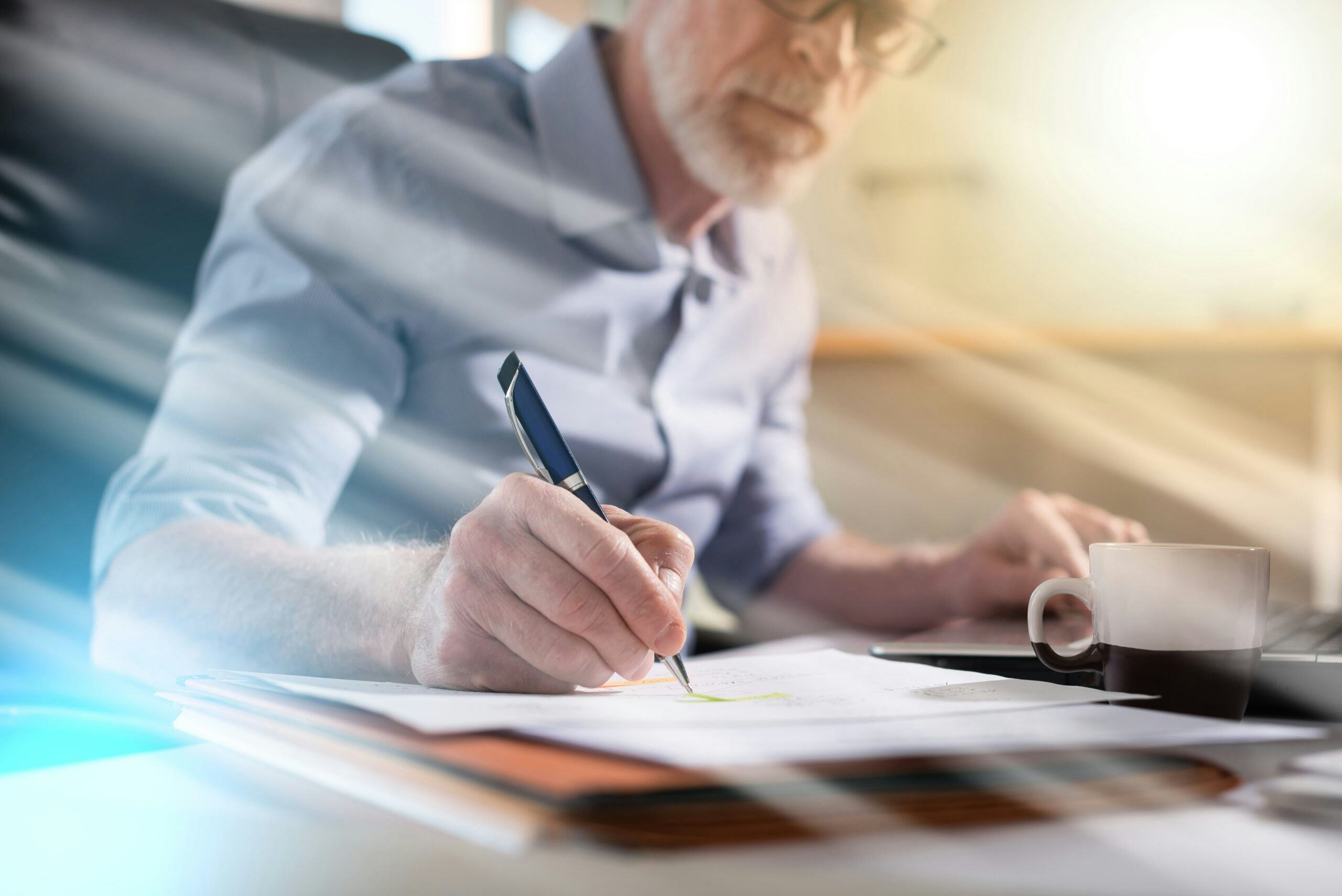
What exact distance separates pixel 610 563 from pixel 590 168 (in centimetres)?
63

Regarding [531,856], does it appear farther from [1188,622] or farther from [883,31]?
[883,31]

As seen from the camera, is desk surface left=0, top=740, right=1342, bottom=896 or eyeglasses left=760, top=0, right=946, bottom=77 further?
eyeglasses left=760, top=0, right=946, bottom=77

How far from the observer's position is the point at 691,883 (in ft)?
0.73

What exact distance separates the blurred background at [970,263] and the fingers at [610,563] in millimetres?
199

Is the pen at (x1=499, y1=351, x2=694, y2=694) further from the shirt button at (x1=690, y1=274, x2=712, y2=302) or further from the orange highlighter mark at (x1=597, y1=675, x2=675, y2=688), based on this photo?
the shirt button at (x1=690, y1=274, x2=712, y2=302)

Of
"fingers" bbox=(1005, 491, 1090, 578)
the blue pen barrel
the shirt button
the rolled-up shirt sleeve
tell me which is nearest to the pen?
the blue pen barrel

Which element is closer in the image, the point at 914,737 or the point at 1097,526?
the point at 914,737

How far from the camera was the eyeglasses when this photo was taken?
924 millimetres

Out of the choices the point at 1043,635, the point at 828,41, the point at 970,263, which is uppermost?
the point at 970,263

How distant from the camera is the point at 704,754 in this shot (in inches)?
10.1

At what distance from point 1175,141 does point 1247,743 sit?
7.85 ft

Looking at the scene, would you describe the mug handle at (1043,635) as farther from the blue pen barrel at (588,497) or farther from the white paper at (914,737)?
the blue pen barrel at (588,497)

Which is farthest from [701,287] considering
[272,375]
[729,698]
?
[729,698]

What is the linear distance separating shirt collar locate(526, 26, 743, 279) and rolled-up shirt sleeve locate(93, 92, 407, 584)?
18 cm
